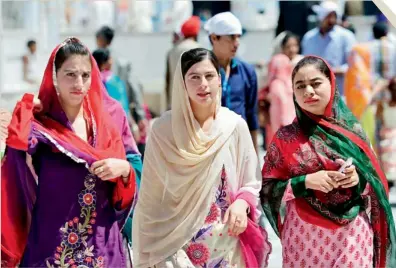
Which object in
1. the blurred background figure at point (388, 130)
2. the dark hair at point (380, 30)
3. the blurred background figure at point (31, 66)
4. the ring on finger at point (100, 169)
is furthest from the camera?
the blurred background figure at point (31, 66)

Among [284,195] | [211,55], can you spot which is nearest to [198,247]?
[284,195]

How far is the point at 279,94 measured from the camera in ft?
30.5

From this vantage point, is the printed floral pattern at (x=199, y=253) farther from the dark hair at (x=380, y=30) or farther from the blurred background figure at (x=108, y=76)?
the dark hair at (x=380, y=30)

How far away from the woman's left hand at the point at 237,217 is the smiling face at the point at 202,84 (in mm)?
473

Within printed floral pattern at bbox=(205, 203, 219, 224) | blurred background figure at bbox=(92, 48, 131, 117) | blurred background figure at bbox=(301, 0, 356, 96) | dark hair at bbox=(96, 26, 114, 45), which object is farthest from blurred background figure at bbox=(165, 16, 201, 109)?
printed floral pattern at bbox=(205, 203, 219, 224)

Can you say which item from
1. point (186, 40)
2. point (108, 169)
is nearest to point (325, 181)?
point (108, 169)

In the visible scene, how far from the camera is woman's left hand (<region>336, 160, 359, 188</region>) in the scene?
5066 millimetres

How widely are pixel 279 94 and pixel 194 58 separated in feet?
13.9

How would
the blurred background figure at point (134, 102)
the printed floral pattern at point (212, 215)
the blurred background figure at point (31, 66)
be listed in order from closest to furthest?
the printed floral pattern at point (212, 215) < the blurred background figure at point (134, 102) < the blurred background figure at point (31, 66)

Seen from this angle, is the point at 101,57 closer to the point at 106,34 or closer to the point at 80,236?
the point at 106,34

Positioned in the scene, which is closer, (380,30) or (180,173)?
(180,173)

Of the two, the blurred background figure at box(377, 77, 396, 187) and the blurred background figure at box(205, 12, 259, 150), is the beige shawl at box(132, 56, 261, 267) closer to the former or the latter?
the blurred background figure at box(205, 12, 259, 150)

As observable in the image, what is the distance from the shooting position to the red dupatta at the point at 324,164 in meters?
5.15

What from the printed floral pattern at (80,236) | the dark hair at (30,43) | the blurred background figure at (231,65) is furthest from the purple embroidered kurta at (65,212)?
the dark hair at (30,43)
